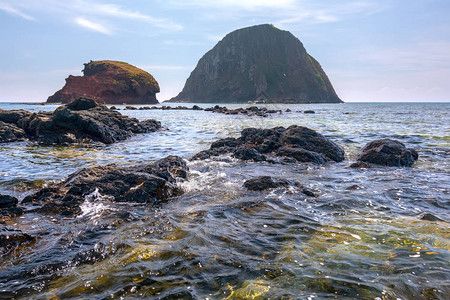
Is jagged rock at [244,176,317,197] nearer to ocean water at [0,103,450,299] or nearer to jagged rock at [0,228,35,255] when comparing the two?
ocean water at [0,103,450,299]

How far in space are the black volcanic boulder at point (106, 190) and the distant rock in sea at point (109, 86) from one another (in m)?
142

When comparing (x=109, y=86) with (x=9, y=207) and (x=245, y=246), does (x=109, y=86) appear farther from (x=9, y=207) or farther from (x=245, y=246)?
(x=245, y=246)

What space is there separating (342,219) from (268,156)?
24.1 feet

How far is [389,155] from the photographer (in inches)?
448

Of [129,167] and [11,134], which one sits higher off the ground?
[11,134]

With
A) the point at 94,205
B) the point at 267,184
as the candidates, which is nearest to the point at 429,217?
the point at 267,184

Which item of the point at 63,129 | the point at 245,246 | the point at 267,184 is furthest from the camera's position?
the point at 63,129

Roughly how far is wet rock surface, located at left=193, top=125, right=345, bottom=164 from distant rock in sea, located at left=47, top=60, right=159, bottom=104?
138m

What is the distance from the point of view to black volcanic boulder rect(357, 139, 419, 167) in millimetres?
11125

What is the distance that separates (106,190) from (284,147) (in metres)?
8.71

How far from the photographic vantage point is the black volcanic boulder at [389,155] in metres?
11.1

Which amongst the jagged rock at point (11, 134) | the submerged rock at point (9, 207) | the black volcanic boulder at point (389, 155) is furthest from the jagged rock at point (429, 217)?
the jagged rock at point (11, 134)

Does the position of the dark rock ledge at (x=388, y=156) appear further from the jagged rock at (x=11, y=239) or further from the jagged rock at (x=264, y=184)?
the jagged rock at (x=11, y=239)

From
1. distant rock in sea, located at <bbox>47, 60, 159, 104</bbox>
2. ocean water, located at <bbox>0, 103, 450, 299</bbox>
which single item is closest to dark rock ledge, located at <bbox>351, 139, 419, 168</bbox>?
ocean water, located at <bbox>0, 103, 450, 299</bbox>
